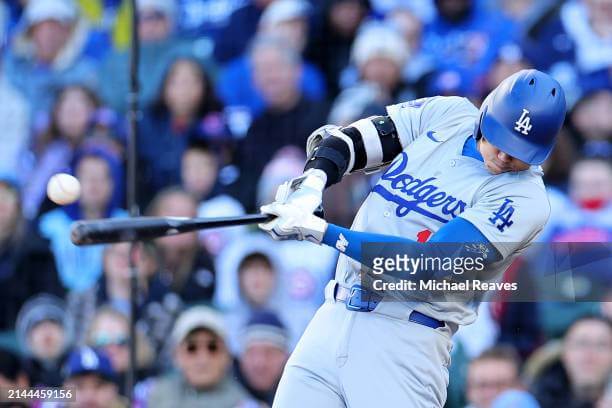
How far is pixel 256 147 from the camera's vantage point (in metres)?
6.50

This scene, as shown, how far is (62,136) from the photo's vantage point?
715cm

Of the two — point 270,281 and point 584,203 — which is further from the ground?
point 584,203

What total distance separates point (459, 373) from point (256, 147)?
6.07 feet

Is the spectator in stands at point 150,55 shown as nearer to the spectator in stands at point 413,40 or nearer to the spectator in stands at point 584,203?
the spectator in stands at point 413,40

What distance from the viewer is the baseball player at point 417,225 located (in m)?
3.49

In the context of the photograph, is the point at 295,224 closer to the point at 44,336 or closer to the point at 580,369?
the point at 580,369

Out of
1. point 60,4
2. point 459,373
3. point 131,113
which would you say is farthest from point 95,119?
point 459,373

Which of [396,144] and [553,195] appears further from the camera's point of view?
[553,195]

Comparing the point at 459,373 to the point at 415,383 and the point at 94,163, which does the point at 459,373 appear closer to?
the point at 415,383

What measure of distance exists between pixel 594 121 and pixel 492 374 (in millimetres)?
1442

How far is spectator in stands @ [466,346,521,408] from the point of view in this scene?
5.45 metres

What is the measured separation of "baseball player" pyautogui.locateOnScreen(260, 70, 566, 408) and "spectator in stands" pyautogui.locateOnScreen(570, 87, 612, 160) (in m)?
2.19

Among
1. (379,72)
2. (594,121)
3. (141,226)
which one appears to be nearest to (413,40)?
(379,72)

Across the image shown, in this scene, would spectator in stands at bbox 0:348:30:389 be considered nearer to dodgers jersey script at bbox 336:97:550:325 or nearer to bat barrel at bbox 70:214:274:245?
bat barrel at bbox 70:214:274:245
